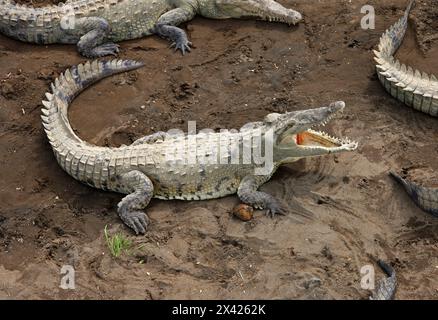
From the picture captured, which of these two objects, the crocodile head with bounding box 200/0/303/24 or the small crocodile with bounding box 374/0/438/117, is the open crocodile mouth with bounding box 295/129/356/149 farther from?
the crocodile head with bounding box 200/0/303/24

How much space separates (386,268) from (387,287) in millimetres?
205

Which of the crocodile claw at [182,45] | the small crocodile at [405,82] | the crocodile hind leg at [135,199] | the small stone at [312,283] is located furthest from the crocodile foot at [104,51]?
the small stone at [312,283]

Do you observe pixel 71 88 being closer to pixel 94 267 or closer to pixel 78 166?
pixel 78 166

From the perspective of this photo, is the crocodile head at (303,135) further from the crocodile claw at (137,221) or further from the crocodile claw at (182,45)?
the crocodile claw at (182,45)

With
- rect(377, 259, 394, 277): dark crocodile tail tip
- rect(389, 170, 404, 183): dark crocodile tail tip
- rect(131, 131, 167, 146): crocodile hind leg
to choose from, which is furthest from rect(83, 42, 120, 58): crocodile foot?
rect(377, 259, 394, 277): dark crocodile tail tip

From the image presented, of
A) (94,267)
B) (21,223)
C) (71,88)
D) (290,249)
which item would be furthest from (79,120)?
(290,249)

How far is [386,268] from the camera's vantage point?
5.26 m

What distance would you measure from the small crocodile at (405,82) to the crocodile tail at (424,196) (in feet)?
3.63

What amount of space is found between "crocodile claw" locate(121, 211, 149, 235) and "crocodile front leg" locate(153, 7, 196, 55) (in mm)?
2402

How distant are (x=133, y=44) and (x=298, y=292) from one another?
376cm

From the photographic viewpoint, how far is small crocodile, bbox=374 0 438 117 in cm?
660

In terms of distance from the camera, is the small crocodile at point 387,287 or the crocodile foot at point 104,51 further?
the crocodile foot at point 104,51

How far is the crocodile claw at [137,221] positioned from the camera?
18.7 feet

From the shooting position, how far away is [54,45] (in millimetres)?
7680
